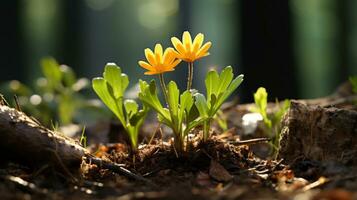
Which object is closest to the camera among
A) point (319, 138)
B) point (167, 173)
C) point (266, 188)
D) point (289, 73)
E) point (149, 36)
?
point (266, 188)

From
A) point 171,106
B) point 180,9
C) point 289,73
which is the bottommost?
point 171,106

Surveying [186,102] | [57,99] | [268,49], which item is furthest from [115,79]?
[268,49]

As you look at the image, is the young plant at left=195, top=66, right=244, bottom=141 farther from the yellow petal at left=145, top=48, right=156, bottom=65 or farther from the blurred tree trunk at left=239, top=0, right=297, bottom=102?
the blurred tree trunk at left=239, top=0, right=297, bottom=102

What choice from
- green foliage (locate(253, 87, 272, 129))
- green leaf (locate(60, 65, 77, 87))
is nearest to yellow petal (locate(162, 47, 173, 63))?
green foliage (locate(253, 87, 272, 129))

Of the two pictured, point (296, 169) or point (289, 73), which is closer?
point (296, 169)

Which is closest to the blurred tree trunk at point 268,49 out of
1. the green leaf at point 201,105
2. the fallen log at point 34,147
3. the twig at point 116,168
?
the green leaf at point 201,105

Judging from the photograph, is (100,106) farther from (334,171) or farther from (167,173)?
(334,171)

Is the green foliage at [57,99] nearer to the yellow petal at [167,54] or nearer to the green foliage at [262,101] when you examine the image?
the green foliage at [262,101]

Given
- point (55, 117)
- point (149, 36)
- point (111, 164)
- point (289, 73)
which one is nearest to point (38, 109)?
point (55, 117)
